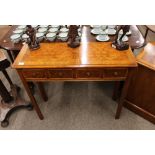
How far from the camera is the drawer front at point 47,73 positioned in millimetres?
1158

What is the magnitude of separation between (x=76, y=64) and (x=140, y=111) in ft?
3.11

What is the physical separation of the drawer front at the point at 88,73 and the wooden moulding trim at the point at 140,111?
69cm

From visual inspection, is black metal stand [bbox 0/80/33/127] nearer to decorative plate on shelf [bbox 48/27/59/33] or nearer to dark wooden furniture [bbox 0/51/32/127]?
dark wooden furniture [bbox 0/51/32/127]

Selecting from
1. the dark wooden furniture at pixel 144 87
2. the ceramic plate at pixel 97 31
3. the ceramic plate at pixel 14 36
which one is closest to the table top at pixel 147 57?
the dark wooden furniture at pixel 144 87

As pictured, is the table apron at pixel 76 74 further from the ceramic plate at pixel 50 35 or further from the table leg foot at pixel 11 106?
the table leg foot at pixel 11 106

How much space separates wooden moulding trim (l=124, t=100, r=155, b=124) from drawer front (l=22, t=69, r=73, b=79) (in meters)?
0.84

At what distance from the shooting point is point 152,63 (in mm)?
1264

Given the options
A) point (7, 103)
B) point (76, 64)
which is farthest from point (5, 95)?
point (76, 64)

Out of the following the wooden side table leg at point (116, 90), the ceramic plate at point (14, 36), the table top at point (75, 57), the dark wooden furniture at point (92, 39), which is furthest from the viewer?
the wooden side table leg at point (116, 90)

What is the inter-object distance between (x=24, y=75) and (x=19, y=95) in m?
0.79

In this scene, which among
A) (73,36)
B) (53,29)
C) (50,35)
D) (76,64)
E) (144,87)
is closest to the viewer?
(76,64)

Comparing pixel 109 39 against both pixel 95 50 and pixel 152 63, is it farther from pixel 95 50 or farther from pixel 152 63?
pixel 152 63

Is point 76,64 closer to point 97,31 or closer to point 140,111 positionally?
point 97,31

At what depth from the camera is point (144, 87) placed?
1.42 meters
